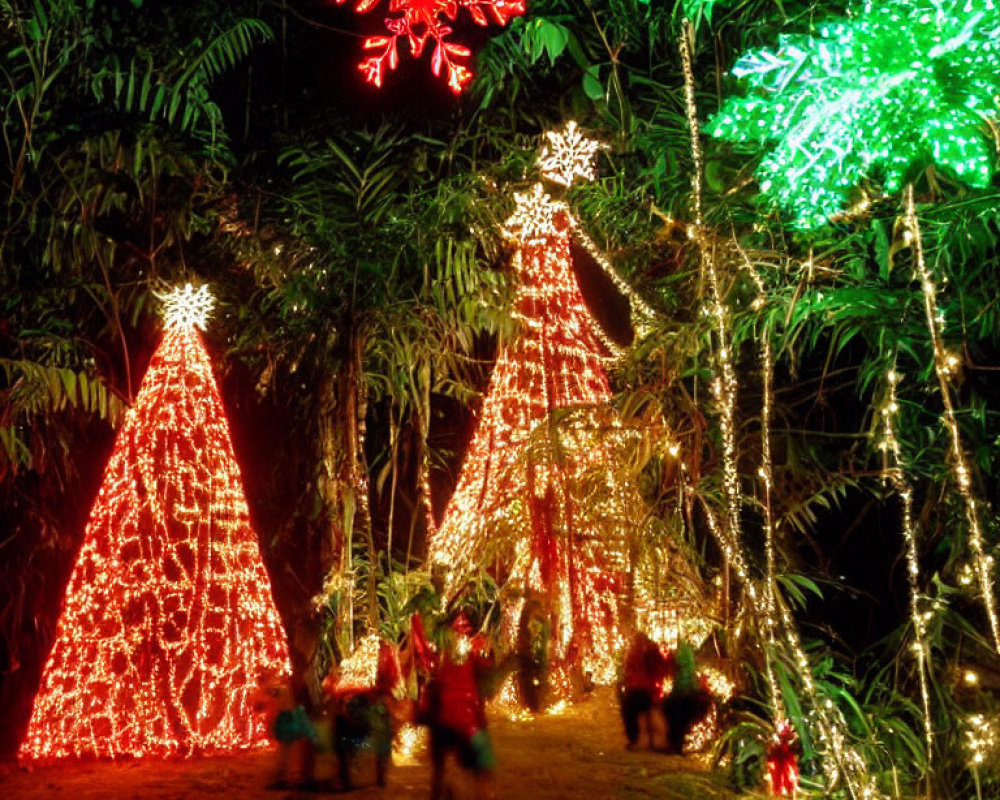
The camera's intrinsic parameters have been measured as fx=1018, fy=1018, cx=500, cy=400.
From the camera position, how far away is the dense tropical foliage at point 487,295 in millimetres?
5785

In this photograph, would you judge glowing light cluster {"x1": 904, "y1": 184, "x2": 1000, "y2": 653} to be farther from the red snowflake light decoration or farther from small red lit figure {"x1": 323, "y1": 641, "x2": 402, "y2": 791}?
small red lit figure {"x1": 323, "y1": 641, "x2": 402, "y2": 791}

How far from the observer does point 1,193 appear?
7.70m

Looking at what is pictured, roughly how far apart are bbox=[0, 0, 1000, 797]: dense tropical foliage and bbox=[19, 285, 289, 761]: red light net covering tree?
2.14 feet

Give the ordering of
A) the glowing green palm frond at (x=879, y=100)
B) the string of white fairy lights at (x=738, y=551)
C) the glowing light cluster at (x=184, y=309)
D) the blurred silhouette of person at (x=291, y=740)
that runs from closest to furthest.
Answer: the glowing green palm frond at (x=879, y=100) → the string of white fairy lights at (x=738, y=551) → the blurred silhouette of person at (x=291, y=740) → the glowing light cluster at (x=184, y=309)

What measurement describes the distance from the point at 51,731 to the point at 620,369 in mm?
4836

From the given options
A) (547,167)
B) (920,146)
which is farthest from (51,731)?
(920,146)

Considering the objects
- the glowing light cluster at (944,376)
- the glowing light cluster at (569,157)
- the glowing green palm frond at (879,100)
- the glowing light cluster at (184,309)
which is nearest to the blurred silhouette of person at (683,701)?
the glowing light cluster at (944,376)

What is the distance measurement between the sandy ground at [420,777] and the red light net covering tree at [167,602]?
242mm

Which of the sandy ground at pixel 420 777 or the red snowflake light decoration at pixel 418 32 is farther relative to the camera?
the sandy ground at pixel 420 777

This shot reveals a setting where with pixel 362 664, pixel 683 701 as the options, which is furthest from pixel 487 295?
pixel 683 701

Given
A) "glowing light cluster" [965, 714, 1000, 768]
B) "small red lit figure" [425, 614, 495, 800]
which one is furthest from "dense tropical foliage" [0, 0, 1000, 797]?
"small red lit figure" [425, 614, 495, 800]

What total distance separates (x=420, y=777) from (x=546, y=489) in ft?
7.88

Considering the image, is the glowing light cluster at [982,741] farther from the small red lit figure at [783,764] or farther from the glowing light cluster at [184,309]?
the glowing light cluster at [184,309]

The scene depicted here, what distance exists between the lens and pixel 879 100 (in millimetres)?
3463
